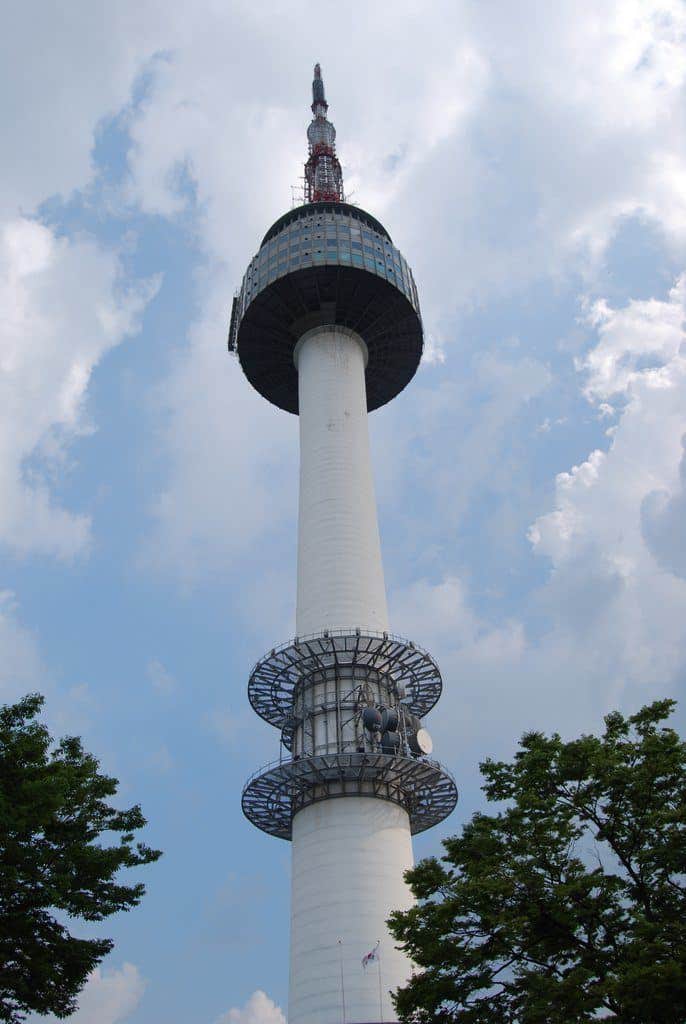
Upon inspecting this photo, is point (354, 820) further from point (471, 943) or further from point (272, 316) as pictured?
point (272, 316)

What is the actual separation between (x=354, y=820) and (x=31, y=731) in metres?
29.0

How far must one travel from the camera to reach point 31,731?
106ft

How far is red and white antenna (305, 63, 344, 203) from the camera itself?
3730 inches

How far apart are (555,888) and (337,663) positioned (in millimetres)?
32145

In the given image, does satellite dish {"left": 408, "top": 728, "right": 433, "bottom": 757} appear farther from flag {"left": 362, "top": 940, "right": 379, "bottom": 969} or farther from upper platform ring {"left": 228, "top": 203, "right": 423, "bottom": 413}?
upper platform ring {"left": 228, "top": 203, "right": 423, "bottom": 413}

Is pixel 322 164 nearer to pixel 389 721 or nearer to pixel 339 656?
pixel 339 656

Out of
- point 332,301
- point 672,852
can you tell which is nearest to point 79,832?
point 672,852

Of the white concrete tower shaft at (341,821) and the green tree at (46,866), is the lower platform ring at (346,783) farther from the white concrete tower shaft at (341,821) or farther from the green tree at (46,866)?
the green tree at (46,866)

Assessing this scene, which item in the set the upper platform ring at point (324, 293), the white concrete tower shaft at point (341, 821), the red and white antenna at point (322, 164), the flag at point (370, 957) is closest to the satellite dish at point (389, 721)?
the white concrete tower shaft at point (341, 821)

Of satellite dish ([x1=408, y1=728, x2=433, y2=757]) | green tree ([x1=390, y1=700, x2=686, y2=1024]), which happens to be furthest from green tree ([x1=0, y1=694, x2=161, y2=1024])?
satellite dish ([x1=408, y1=728, x2=433, y2=757])

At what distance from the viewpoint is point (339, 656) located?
6288 cm

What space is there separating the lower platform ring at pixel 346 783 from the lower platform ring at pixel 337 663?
5.09 m

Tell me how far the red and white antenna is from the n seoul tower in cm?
86

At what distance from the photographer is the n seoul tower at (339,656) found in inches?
2074
